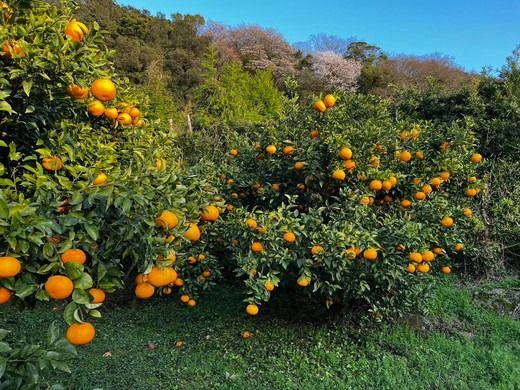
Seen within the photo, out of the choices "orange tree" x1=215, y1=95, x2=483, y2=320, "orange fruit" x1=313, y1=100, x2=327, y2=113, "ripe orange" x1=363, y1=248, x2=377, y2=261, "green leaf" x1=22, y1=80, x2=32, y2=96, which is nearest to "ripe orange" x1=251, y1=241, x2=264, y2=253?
"orange tree" x1=215, y1=95, x2=483, y2=320

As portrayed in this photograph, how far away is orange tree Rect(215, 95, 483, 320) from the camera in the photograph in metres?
3.08

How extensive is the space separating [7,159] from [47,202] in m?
0.65

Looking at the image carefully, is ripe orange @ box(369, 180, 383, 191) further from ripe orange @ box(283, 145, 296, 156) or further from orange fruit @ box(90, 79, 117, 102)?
orange fruit @ box(90, 79, 117, 102)

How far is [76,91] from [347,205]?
214cm

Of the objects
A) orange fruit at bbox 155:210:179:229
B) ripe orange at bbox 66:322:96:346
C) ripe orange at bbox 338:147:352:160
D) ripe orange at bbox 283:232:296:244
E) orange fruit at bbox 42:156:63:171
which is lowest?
ripe orange at bbox 66:322:96:346

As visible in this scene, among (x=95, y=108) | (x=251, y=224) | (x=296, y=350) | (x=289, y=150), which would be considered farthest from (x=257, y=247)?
(x=95, y=108)

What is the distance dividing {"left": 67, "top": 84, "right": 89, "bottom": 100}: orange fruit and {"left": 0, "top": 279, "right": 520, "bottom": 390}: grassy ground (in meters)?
2.07

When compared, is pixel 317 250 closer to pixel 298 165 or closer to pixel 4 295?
pixel 298 165

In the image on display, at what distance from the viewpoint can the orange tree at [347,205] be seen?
3.08 meters

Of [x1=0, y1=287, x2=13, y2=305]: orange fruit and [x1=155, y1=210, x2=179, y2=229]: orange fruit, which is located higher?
[x1=155, y1=210, x2=179, y2=229]: orange fruit

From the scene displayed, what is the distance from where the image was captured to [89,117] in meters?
2.22

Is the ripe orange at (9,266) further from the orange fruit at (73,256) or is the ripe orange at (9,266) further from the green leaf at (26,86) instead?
the green leaf at (26,86)

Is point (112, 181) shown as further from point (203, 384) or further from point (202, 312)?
point (202, 312)

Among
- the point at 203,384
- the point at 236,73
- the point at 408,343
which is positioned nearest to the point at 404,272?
the point at 408,343
